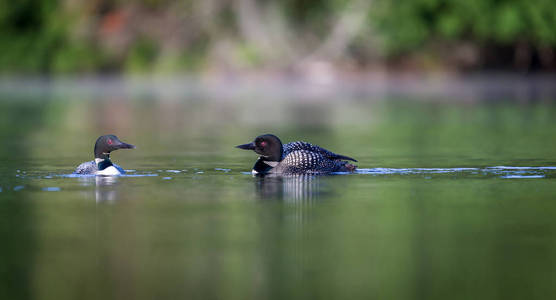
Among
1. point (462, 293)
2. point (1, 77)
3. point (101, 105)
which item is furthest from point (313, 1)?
point (462, 293)

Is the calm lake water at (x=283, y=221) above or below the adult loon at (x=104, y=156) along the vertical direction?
below

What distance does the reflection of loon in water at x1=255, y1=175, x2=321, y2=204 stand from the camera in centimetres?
817

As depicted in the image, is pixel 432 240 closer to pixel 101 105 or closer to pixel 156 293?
pixel 156 293

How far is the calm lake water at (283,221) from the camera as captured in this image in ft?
16.4

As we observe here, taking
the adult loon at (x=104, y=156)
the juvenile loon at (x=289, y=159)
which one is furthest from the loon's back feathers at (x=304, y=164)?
the adult loon at (x=104, y=156)

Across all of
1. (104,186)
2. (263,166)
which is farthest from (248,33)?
(104,186)

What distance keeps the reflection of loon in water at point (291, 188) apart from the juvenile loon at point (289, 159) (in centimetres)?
11

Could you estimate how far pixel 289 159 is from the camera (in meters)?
9.78

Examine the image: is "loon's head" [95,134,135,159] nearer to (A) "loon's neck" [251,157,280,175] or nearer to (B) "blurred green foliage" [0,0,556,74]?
(A) "loon's neck" [251,157,280,175]

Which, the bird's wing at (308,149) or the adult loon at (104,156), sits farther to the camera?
the bird's wing at (308,149)

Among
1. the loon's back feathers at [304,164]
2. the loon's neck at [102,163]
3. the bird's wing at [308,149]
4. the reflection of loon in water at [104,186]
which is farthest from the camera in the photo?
the bird's wing at [308,149]

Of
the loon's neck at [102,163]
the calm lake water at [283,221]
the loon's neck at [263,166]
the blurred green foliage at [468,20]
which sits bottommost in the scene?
the calm lake water at [283,221]

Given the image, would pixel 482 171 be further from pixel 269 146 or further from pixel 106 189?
pixel 106 189

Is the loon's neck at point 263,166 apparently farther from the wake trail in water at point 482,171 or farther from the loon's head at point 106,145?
the loon's head at point 106,145
